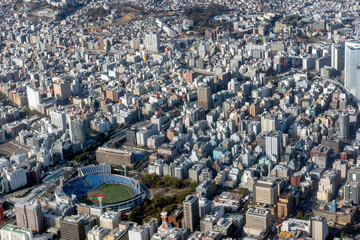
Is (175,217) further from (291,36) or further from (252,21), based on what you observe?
(252,21)

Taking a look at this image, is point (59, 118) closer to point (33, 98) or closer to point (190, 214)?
point (33, 98)

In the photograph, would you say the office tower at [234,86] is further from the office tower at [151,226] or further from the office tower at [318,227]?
the office tower at [318,227]

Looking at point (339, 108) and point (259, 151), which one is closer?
point (259, 151)

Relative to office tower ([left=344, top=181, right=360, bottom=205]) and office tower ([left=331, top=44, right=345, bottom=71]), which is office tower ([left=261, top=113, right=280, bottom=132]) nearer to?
office tower ([left=344, top=181, right=360, bottom=205])

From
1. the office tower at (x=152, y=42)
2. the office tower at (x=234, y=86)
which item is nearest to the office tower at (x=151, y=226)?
the office tower at (x=234, y=86)

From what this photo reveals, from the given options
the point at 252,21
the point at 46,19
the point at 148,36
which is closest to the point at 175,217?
the point at 148,36

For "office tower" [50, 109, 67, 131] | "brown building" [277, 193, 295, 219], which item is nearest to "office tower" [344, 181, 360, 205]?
"brown building" [277, 193, 295, 219]
